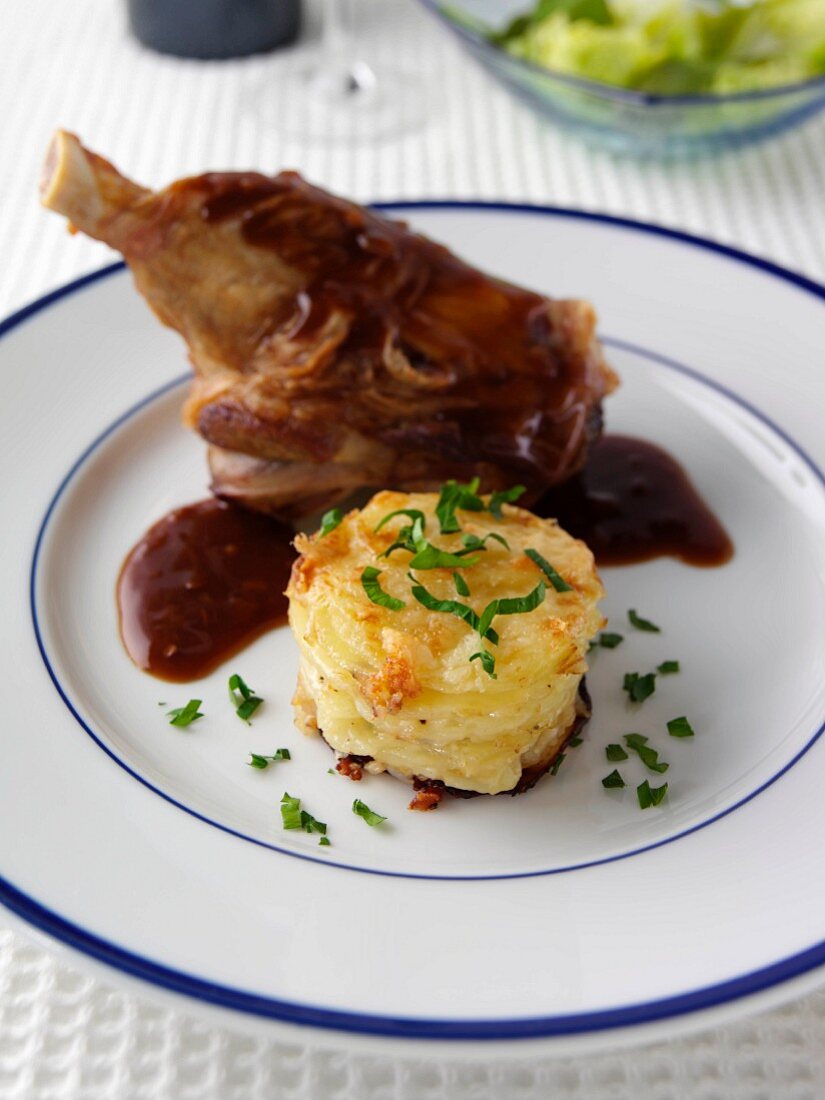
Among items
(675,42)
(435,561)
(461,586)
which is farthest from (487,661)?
(675,42)

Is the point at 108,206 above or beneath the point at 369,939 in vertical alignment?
above

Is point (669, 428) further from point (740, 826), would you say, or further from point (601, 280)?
point (740, 826)

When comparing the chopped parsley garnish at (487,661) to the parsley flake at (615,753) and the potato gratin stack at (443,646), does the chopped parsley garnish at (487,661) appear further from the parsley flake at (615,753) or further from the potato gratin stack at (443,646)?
the parsley flake at (615,753)

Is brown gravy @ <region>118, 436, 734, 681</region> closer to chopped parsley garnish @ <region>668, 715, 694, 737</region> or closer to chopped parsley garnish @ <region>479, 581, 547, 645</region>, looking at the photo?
chopped parsley garnish @ <region>668, 715, 694, 737</region>

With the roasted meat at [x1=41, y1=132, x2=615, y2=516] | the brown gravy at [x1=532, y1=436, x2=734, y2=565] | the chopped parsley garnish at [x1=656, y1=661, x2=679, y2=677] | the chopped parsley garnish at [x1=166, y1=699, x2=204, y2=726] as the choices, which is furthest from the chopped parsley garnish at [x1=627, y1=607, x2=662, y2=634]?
the chopped parsley garnish at [x1=166, y1=699, x2=204, y2=726]

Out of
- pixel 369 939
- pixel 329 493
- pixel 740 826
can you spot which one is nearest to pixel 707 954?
pixel 740 826

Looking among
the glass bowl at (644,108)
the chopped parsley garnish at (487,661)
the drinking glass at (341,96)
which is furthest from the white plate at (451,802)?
the drinking glass at (341,96)

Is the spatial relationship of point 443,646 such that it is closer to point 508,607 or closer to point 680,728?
point 508,607
